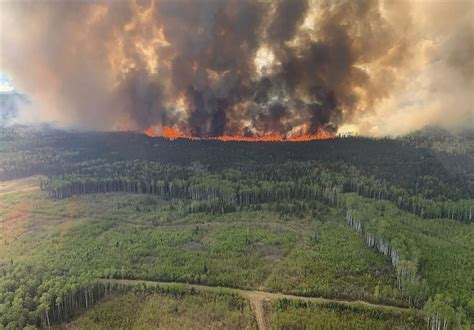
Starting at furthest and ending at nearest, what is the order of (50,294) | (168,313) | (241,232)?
(241,232) < (168,313) < (50,294)

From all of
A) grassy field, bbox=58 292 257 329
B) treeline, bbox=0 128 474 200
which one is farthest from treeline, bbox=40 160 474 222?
grassy field, bbox=58 292 257 329

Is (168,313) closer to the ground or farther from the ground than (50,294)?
closer to the ground

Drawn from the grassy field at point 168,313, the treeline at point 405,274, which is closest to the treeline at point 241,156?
the treeline at point 405,274

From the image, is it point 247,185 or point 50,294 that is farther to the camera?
point 247,185

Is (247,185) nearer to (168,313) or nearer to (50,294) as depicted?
(168,313)

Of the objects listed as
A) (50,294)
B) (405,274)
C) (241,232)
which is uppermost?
(241,232)

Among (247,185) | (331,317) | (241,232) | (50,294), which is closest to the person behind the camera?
(331,317)

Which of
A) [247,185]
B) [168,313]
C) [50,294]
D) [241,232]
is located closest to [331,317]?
[168,313]

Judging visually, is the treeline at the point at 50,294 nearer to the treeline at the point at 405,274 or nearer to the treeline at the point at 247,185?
the treeline at the point at 405,274

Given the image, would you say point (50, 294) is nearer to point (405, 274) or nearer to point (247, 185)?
point (405, 274)
